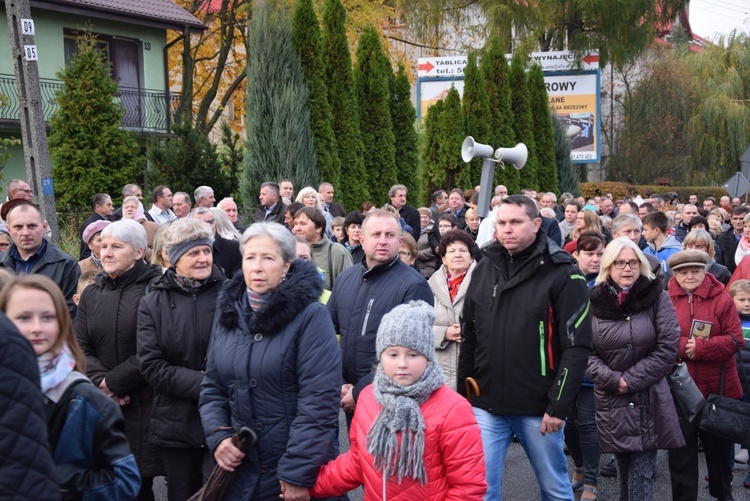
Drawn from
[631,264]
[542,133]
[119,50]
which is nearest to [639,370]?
[631,264]

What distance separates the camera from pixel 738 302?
21.3ft

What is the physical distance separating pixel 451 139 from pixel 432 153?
71 cm

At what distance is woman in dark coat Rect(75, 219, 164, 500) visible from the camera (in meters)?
4.81

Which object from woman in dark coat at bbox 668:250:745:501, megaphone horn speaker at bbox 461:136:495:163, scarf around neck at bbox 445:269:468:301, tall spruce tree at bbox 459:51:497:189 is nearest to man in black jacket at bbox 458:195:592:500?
scarf around neck at bbox 445:269:468:301

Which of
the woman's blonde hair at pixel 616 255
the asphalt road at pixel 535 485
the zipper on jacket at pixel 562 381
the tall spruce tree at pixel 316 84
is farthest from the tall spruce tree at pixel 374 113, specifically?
the zipper on jacket at pixel 562 381

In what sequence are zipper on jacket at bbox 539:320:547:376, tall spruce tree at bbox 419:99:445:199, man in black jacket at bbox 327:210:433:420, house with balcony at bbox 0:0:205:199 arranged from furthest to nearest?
house with balcony at bbox 0:0:205:199 < tall spruce tree at bbox 419:99:445:199 < man in black jacket at bbox 327:210:433:420 < zipper on jacket at bbox 539:320:547:376

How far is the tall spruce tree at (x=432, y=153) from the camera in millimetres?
22219

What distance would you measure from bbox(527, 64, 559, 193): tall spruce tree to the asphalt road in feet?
62.7

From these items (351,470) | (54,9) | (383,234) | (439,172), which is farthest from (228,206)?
(54,9)

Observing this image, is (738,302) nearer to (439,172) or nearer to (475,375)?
(475,375)

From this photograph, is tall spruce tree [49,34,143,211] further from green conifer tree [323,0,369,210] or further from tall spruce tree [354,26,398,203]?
tall spruce tree [354,26,398,203]

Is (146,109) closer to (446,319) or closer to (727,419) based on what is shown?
(446,319)

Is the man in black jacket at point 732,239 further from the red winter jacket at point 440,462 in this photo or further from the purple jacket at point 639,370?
the red winter jacket at point 440,462

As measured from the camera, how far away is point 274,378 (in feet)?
12.5
